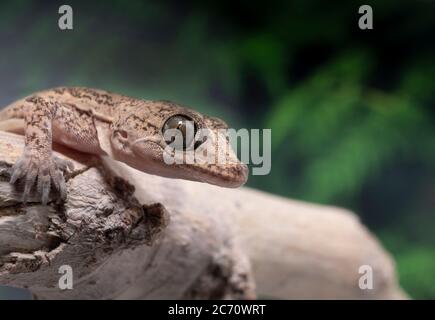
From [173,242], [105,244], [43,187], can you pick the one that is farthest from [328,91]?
[43,187]

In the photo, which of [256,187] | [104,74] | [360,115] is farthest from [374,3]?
[104,74]

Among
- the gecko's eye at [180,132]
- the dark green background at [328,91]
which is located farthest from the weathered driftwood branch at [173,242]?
the dark green background at [328,91]

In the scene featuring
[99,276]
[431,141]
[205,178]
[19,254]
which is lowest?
[99,276]

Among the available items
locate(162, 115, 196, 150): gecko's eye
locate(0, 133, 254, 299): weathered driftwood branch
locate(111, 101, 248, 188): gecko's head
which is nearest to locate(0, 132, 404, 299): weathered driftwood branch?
locate(0, 133, 254, 299): weathered driftwood branch

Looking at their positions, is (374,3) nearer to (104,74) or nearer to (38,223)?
(104,74)

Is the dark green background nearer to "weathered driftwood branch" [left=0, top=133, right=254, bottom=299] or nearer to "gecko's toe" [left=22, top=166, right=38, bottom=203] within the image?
"weathered driftwood branch" [left=0, top=133, right=254, bottom=299]

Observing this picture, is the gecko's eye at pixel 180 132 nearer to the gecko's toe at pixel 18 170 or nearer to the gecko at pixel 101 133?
the gecko at pixel 101 133
